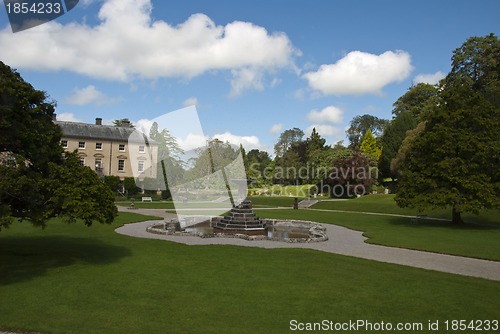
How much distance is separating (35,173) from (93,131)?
57.8 meters

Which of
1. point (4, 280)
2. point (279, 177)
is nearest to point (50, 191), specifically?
point (4, 280)

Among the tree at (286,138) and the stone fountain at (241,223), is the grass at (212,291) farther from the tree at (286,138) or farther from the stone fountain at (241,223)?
the tree at (286,138)

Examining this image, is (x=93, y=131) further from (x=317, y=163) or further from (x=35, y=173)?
(x=35, y=173)

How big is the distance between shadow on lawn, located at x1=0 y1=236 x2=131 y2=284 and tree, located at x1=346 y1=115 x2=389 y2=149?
109 meters

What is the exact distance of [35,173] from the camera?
11367 mm

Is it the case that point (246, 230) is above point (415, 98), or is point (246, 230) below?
below

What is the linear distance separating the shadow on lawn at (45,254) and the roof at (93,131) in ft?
160

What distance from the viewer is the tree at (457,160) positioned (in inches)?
1046

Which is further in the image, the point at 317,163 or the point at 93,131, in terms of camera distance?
the point at 317,163

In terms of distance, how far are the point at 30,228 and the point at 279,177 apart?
67765 millimetres

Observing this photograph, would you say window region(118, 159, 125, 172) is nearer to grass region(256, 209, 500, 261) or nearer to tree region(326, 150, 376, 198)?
tree region(326, 150, 376, 198)

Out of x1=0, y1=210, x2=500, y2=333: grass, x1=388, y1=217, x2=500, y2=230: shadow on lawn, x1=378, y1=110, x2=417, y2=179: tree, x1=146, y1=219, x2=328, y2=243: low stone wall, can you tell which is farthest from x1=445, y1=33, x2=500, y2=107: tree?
x1=0, y1=210, x2=500, y2=333: grass

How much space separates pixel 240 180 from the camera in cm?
2820

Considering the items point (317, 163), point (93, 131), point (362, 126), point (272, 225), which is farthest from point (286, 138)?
point (272, 225)
